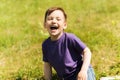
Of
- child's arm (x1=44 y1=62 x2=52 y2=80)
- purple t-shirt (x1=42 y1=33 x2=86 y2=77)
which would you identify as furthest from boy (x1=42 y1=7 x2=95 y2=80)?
child's arm (x1=44 y1=62 x2=52 y2=80)

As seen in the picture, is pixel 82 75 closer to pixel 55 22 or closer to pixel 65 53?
pixel 65 53

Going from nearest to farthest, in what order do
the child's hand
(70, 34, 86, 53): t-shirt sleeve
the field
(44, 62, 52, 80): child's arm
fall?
1. the child's hand
2. (70, 34, 86, 53): t-shirt sleeve
3. (44, 62, 52, 80): child's arm
4. the field

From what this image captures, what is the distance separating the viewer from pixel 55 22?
4754 millimetres

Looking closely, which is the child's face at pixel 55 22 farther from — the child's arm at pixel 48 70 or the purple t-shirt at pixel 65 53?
Result: the child's arm at pixel 48 70

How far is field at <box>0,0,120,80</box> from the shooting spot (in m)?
6.33

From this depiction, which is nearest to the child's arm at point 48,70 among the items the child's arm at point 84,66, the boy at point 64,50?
the boy at point 64,50

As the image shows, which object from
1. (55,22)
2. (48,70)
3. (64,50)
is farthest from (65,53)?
(48,70)

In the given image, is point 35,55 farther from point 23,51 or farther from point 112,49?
point 112,49

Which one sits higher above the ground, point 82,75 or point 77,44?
point 77,44

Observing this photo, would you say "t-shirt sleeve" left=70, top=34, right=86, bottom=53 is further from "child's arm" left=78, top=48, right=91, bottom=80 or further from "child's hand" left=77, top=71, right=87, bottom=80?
"child's hand" left=77, top=71, right=87, bottom=80

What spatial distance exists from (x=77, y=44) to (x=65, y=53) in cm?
25

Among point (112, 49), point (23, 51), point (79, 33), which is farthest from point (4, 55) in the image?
point (112, 49)

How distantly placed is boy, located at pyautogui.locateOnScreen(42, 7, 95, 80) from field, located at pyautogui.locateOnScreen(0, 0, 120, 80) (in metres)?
1.00

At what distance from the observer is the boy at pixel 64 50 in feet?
15.6
